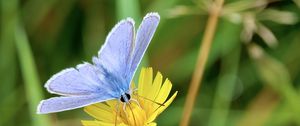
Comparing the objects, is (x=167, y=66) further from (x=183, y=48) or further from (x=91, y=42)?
(x=91, y=42)

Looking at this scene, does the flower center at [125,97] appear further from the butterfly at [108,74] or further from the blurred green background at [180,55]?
the blurred green background at [180,55]

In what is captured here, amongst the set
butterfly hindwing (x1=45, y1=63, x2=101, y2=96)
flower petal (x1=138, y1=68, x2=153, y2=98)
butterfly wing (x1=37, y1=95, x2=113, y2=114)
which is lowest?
butterfly wing (x1=37, y1=95, x2=113, y2=114)

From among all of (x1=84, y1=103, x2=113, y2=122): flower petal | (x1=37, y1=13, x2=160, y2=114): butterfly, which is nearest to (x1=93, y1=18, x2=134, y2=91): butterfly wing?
(x1=37, y1=13, x2=160, y2=114): butterfly

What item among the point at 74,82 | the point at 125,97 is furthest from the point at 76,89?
the point at 125,97

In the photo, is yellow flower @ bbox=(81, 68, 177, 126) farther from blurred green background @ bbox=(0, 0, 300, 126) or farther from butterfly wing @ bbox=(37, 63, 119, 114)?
blurred green background @ bbox=(0, 0, 300, 126)

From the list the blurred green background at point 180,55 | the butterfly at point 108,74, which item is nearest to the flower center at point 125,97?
the butterfly at point 108,74
